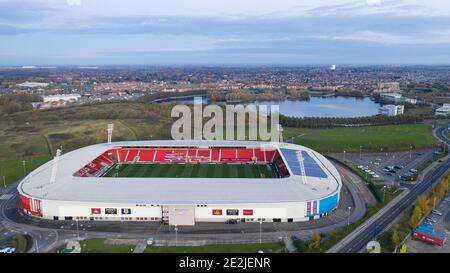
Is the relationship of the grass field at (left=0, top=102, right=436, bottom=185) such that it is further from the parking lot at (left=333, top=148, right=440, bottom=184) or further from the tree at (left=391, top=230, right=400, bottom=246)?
the tree at (left=391, top=230, right=400, bottom=246)

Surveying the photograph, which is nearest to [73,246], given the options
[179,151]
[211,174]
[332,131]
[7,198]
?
[7,198]

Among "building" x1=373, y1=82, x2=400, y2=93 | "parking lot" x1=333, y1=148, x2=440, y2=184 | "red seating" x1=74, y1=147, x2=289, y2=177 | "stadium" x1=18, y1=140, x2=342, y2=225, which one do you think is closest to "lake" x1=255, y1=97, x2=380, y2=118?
"building" x1=373, y1=82, x2=400, y2=93

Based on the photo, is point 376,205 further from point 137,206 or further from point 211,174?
point 137,206

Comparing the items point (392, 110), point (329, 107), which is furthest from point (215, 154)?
point (329, 107)

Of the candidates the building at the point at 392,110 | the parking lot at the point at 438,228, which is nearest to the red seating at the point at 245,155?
the parking lot at the point at 438,228

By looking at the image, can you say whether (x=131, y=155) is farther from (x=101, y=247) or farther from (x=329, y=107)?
(x=329, y=107)

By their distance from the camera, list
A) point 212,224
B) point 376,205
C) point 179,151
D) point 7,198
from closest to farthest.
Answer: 1. point 212,224
2. point 376,205
3. point 7,198
4. point 179,151

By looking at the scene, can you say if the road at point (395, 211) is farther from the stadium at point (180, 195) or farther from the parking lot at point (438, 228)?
Answer: the stadium at point (180, 195)
